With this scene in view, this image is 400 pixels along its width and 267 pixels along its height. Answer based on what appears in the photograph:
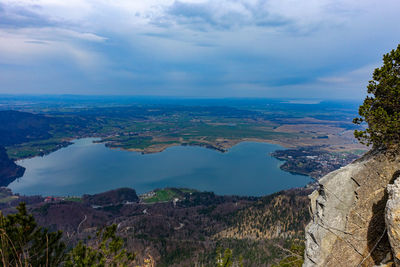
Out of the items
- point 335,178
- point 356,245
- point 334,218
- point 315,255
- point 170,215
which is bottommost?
point 170,215

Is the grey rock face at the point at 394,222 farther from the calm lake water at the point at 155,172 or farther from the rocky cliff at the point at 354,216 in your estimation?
the calm lake water at the point at 155,172

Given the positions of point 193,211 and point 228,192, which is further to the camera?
point 228,192

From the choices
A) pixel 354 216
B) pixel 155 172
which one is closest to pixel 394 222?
pixel 354 216

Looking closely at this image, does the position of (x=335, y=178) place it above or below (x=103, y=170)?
above

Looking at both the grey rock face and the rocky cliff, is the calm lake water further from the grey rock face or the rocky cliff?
the grey rock face

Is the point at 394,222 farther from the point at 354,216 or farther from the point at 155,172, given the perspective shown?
the point at 155,172

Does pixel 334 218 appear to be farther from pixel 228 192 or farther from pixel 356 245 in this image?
pixel 228 192

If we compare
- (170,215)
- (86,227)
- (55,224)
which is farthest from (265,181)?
(55,224)

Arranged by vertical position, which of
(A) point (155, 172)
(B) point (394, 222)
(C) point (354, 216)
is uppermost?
(B) point (394, 222)
